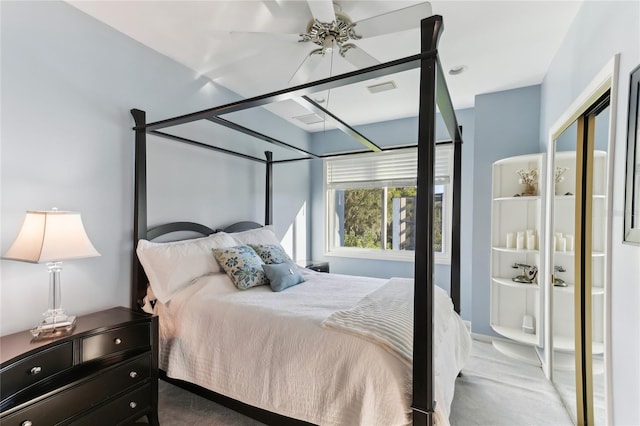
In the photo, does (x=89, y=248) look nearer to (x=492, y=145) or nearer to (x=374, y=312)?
(x=374, y=312)

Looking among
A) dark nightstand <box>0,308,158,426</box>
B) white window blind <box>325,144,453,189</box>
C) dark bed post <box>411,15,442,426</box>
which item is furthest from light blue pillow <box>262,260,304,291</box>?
white window blind <box>325,144,453,189</box>

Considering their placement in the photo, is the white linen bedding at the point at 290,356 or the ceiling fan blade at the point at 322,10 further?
the ceiling fan blade at the point at 322,10

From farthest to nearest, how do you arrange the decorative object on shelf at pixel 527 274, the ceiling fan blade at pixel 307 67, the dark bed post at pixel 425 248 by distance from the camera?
1. the decorative object on shelf at pixel 527 274
2. the ceiling fan blade at pixel 307 67
3. the dark bed post at pixel 425 248

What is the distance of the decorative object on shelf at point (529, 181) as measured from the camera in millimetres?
2955

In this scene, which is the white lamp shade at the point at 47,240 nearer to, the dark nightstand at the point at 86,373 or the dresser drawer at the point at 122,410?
the dark nightstand at the point at 86,373

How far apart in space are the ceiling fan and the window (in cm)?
214

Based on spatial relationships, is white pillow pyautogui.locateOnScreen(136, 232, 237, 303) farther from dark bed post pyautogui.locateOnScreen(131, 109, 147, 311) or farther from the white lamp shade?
the white lamp shade

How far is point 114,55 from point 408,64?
2.24m

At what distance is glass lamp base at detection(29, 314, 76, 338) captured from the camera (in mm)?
1573


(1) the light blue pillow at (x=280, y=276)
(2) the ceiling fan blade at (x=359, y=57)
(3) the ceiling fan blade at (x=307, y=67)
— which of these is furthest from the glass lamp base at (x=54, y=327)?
(2) the ceiling fan blade at (x=359, y=57)

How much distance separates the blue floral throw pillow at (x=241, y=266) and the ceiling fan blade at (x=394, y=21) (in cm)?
191

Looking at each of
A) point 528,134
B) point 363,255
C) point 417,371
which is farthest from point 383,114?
point 417,371

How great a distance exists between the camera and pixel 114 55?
2232mm

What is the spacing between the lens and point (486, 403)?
2.23 meters
